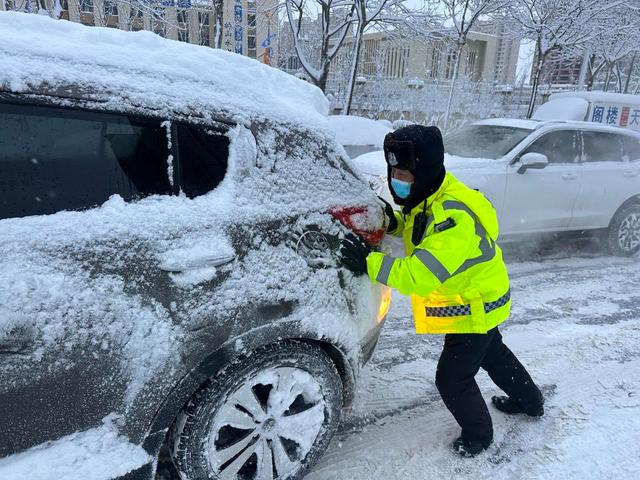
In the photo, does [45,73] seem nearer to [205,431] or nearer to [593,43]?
[205,431]

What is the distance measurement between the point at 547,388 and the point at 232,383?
225 cm

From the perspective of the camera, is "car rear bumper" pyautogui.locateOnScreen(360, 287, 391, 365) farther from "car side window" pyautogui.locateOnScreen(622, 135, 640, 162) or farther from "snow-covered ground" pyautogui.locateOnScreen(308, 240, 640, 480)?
"car side window" pyautogui.locateOnScreen(622, 135, 640, 162)

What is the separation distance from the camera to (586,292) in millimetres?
4738

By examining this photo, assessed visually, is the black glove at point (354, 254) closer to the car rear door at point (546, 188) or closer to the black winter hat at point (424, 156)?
the black winter hat at point (424, 156)

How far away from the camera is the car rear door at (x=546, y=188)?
17.3ft

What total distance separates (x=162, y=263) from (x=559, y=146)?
17.8 ft

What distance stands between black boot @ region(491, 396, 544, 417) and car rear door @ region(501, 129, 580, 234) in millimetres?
2826

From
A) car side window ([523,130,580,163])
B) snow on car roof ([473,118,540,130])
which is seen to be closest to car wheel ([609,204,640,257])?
car side window ([523,130,580,163])

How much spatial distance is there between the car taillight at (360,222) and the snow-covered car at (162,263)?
1 centimetres

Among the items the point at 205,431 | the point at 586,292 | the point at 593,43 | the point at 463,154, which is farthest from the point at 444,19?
the point at 205,431

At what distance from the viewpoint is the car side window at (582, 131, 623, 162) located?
5801mm

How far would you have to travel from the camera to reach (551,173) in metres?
5.48

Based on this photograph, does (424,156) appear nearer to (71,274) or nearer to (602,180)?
(71,274)

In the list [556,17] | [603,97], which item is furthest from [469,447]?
[556,17]
